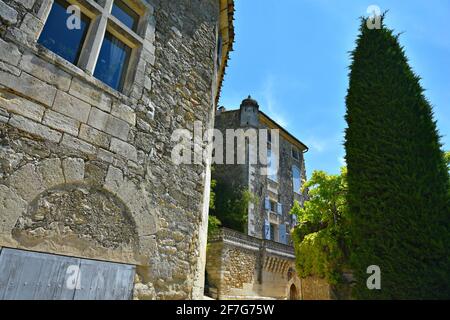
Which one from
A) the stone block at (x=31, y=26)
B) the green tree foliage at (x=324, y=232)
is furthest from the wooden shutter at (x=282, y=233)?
the stone block at (x=31, y=26)

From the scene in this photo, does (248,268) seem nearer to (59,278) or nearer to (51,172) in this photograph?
(59,278)

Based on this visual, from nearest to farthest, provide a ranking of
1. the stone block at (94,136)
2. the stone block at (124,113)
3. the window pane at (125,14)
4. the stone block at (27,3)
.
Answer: the stone block at (27,3), the stone block at (94,136), the stone block at (124,113), the window pane at (125,14)

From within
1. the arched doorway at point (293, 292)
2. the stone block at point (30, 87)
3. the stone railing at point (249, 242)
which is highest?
the stone railing at point (249, 242)

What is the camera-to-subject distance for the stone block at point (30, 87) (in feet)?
7.83

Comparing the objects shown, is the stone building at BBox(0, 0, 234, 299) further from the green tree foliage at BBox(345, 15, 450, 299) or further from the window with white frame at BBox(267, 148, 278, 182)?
the window with white frame at BBox(267, 148, 278, 182)

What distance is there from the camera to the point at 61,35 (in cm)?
300

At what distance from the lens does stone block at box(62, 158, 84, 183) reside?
2.61 metres

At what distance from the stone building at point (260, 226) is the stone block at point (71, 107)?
366 inches

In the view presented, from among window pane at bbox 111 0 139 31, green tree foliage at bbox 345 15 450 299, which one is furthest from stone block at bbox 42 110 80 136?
green tree foliage at bbox 345 15 450 299

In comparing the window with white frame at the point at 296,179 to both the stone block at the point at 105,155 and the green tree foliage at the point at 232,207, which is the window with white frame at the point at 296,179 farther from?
the stone block at the point at 105,155

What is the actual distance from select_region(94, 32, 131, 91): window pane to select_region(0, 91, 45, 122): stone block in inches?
34.7
